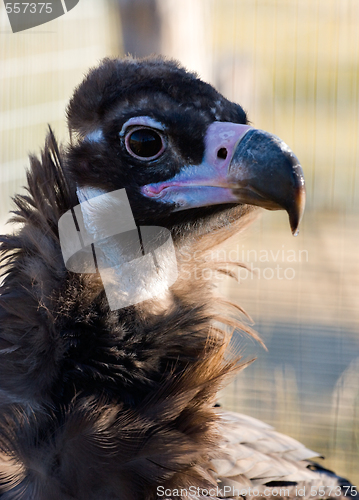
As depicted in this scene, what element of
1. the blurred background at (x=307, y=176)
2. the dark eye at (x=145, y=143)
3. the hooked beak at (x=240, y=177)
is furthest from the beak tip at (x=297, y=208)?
the blurred background at (x=307, y=176)

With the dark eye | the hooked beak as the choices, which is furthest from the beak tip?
the dark eye

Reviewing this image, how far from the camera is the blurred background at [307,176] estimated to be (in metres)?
2.72

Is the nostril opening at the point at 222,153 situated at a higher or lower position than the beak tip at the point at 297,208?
higher

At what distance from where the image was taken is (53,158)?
1.19m

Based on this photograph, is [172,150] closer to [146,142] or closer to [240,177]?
[146,142]

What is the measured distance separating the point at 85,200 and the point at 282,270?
88.6 inches

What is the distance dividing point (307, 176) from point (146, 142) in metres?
2.34

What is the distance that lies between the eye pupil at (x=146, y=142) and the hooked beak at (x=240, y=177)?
67mm

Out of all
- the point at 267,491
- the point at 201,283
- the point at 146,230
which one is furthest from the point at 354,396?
the point at 146,230

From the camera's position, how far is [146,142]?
107 cm

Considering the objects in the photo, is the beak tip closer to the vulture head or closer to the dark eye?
the vulture head

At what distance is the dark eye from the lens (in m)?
1.06

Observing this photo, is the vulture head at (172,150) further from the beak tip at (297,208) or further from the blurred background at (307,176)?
the blurred background at (307,176)

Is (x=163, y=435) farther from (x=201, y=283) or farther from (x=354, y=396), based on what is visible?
(x=354, y=396)
